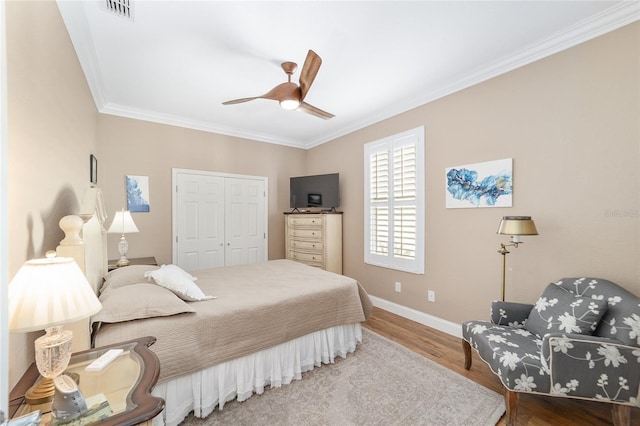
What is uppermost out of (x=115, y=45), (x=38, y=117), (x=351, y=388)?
(x=115, y=45)

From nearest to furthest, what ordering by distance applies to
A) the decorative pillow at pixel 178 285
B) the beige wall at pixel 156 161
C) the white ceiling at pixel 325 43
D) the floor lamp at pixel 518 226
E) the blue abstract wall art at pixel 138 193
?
the white ceiling at pixel 325 43 < the decorative pillow at pixel 178 285 < the floor lamp at pixel 518 226 < the beige wall at pixel 156 161 < the blue abstract wall art at pixel 138 193

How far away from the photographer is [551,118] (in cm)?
229

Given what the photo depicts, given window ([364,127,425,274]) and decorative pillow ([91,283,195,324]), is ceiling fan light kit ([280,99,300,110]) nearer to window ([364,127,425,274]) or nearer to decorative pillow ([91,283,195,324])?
window ([364,127,425,274])

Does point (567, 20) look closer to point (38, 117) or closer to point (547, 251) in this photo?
point (547, 251)

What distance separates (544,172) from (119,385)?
10.4ft

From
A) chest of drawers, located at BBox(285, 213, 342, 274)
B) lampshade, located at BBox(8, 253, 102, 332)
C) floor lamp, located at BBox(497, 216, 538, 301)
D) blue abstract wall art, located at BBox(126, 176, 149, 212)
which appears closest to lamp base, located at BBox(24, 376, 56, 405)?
lampshade, located at BBox(8, 253, 102, 332)

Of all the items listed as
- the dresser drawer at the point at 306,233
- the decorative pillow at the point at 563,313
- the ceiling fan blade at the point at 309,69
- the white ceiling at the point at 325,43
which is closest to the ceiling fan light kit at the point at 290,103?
the ceiling fan blade at the point at 309,69

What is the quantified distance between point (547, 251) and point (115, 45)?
4.05 metres

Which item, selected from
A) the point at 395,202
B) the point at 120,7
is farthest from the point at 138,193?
the point at 395,202

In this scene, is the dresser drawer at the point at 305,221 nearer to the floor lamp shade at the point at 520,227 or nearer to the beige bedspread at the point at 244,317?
the beige bedspread at the point at 244,317

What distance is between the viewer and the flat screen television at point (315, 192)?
4387 mm

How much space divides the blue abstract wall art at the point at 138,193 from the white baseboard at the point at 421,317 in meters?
3.53

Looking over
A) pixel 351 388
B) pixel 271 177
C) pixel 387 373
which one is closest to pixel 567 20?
pixel 387 373

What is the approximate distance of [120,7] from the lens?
1829 millimetres
